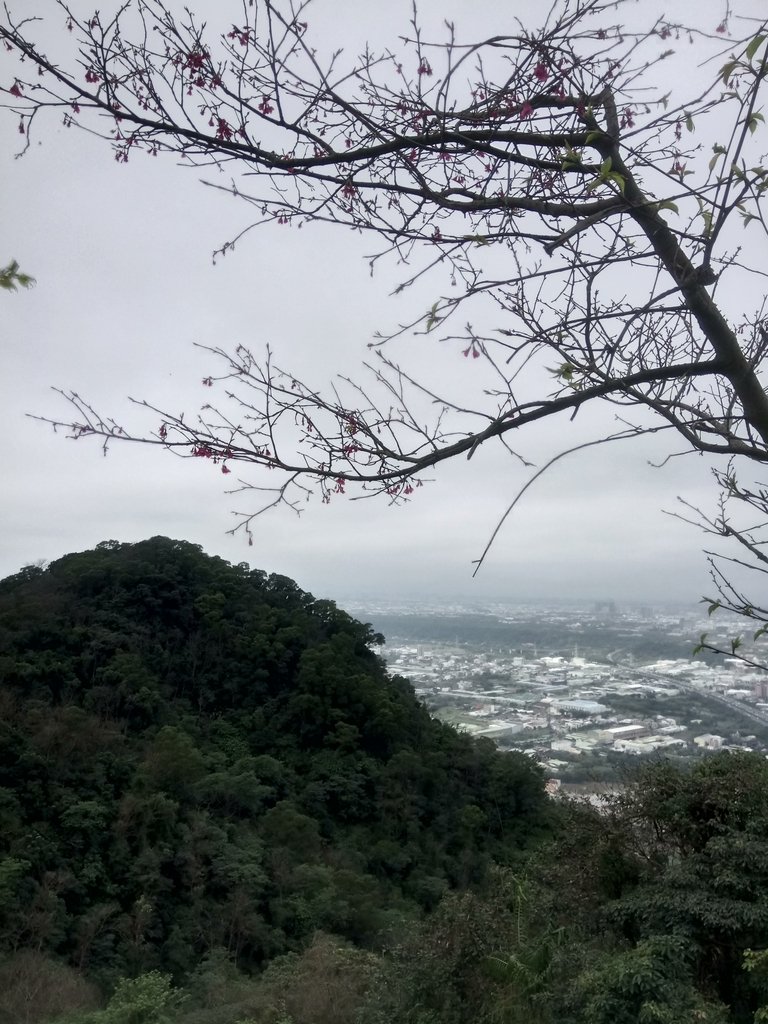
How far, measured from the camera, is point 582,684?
12.8 metres

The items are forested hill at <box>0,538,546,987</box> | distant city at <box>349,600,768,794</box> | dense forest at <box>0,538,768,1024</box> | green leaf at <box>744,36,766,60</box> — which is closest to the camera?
green leaf at <box>744,36,766,60</box>

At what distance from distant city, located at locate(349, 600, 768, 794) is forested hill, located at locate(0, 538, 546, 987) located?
1286mm

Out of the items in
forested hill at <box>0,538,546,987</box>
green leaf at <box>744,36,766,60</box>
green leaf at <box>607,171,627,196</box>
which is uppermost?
green leaf at <box>744,36,766,60</box>

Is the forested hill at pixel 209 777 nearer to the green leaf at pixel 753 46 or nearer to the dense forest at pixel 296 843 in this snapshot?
the dense forest at pixel 296 843

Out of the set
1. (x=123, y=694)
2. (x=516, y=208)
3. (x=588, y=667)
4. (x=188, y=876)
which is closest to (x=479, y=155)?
(x=516, y=208)

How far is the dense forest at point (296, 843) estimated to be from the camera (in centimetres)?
393

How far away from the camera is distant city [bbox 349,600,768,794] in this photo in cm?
775

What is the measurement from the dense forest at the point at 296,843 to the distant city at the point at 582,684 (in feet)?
2.83

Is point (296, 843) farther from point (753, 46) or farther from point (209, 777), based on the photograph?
point (753, 46)

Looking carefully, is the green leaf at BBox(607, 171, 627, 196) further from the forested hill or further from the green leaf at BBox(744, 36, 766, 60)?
the forested hill

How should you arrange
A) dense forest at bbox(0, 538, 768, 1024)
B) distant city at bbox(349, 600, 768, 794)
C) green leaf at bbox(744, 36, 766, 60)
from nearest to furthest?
1. green leaf at bbox(744, 36, 766, 60)
2. dense forest at bbox(0, 538, 768, 1024)
3. distant city at bbox(349, 600, 768, 794)

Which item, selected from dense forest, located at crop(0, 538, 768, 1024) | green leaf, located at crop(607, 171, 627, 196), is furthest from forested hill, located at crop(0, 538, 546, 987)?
green leaf, located at crop(607, 171, 627, 196)

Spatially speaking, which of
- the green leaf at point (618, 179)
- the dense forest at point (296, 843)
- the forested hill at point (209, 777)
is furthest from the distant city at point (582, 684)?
the green leaf at point (618, 179)

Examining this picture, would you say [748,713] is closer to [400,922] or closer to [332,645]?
[400,922]
